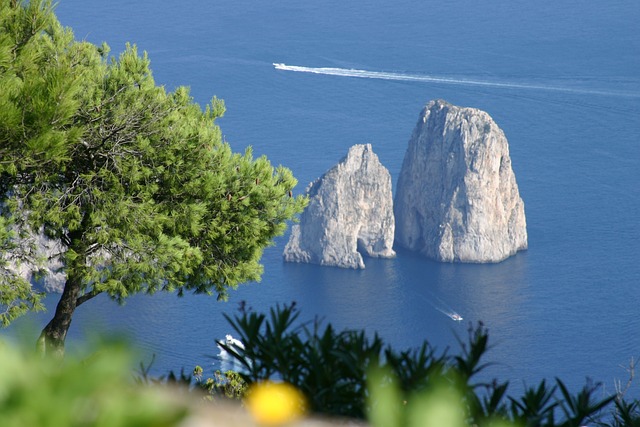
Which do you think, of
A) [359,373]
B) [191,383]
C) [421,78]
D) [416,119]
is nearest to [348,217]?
[416,119]

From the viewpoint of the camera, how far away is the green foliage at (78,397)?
100cm

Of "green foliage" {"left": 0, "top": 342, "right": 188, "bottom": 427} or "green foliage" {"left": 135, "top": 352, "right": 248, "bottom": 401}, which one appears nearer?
"green foliage" {"left": 0, "top": 342, "right": 188, "bottom": 427}

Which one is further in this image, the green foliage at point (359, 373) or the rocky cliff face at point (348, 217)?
the rocky cliff face at point (348, 217)

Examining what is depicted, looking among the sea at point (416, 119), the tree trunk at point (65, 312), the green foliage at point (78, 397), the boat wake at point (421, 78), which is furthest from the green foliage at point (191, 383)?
the boat wake at point (421, 78)

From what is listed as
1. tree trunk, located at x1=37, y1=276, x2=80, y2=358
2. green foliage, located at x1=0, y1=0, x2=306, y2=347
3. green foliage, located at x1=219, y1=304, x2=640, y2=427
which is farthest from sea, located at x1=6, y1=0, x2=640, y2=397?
green foliage, located at x1=219, y1=304, x2=640, y2=427

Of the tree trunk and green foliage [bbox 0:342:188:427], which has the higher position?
the tree trunk

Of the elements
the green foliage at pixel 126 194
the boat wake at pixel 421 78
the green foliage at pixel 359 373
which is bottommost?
the green foliage at pixel 359 373

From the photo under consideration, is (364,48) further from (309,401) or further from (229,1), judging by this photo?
(309,401)

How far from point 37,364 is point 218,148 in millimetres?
10889

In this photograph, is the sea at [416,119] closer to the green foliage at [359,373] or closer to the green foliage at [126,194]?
the green foliage at [126,194]

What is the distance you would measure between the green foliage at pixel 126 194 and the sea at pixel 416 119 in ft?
112

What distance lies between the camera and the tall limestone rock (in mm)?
87938

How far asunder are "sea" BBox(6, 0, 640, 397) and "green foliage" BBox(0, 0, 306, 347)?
3417 cm

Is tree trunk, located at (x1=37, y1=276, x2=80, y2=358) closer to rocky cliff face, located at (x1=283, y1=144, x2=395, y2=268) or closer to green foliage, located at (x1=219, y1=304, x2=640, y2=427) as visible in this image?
green foliage, located at (x1=219, y1=304, x2=640, y2=427)
